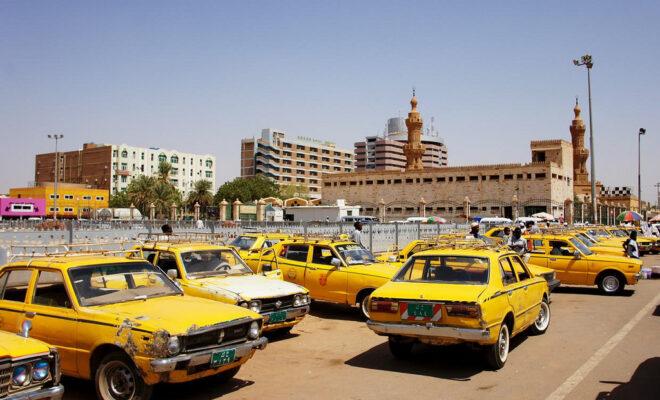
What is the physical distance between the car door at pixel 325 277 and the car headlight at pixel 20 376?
7017 millimetres

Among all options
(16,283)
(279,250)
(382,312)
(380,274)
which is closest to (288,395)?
(382,312)

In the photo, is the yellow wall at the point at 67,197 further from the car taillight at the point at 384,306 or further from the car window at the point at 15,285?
the car taillight at the point at 384,306

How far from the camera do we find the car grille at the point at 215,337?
19.0 ft

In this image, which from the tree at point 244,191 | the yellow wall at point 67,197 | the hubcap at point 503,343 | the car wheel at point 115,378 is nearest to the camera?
the car wheel at point 115,378

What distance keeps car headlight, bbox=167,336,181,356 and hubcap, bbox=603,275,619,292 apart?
12852mm

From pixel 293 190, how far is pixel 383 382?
113876 mm

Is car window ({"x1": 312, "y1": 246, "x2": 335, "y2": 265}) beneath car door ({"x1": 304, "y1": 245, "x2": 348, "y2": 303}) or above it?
above

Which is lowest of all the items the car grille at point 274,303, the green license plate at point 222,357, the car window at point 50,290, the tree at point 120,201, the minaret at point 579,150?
the green license plate at point 222,357

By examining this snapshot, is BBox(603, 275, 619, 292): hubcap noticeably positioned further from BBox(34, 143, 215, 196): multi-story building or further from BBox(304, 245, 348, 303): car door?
Result: BBox(34, 143, 215, 196): multi-story building

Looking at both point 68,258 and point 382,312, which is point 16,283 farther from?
point 382,312

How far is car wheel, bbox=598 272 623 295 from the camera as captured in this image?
48.2ft

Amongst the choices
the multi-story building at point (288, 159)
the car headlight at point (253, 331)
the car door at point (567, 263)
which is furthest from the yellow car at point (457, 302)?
the multi-story building at point (288, 159)

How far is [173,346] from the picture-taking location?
219 inches

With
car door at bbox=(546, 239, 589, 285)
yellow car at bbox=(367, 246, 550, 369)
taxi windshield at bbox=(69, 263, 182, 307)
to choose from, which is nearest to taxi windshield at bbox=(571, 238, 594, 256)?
car door at bbox=(546, 239, 589, 285)
